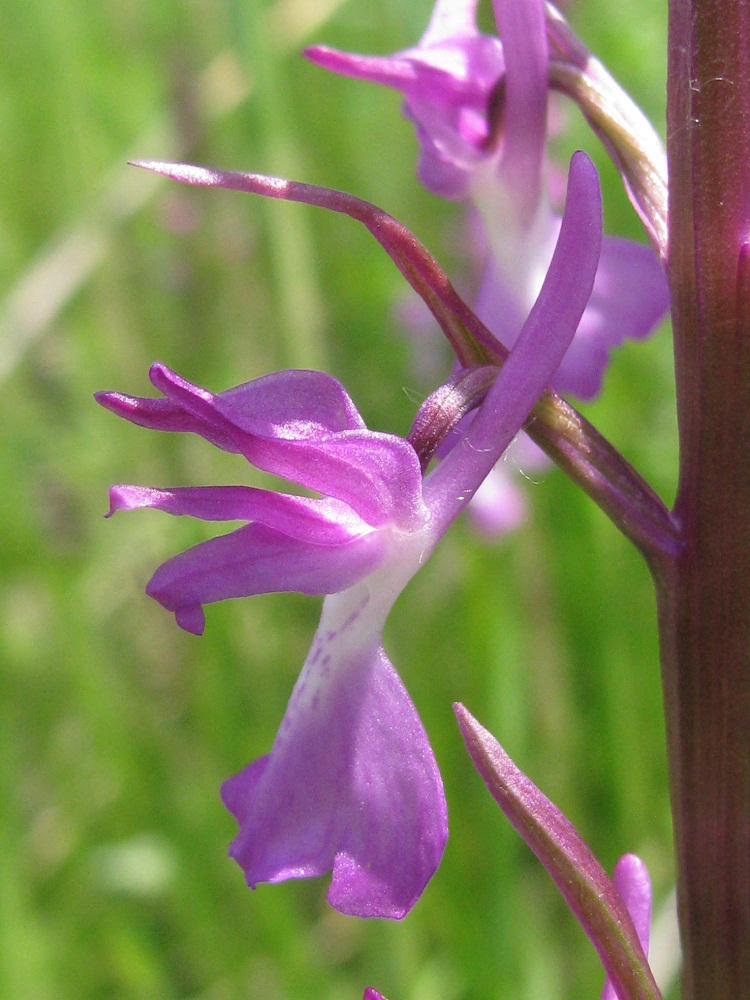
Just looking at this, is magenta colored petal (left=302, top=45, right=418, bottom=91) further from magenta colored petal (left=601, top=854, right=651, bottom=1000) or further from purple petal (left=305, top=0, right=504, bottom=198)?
magenta colored petal (left=601, top=854, right=651, bottom=1000)

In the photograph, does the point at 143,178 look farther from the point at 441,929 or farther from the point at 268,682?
the point at 441,929

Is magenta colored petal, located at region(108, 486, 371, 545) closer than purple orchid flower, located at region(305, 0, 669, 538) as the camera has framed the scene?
Yes

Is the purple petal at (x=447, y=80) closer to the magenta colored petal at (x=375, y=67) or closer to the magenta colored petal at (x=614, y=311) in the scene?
the magenta colored petal at (x=375, y=67)

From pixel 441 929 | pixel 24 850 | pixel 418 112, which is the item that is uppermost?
pixel 418 112

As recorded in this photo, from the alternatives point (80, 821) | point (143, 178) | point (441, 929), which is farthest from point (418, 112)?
point (143, 178)

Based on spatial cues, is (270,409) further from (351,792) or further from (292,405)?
(351,792)

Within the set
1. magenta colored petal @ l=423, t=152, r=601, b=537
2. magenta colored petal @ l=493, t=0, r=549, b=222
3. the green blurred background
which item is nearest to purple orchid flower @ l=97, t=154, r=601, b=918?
magenta colored petal @ l=423, t=152, r=601, b=537

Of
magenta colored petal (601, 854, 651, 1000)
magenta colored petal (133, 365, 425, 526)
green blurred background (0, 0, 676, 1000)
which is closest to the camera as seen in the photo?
magenta colored petal (133, 365, 425, 526)
